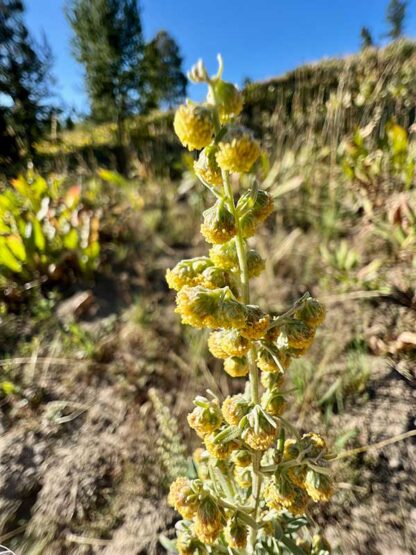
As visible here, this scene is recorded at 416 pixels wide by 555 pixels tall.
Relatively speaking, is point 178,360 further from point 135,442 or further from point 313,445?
point 313,445

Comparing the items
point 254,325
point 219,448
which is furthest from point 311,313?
point 219,448

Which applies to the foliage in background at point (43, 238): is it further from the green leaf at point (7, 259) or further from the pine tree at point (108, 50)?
the pine tree at point (108, 50)

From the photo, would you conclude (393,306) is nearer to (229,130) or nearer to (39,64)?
(229,130)

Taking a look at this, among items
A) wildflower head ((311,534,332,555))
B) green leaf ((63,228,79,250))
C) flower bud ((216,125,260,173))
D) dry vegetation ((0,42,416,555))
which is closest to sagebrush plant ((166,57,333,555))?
flower bud ((216,125,260,173))

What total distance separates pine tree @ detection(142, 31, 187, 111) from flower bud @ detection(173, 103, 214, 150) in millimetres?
14227

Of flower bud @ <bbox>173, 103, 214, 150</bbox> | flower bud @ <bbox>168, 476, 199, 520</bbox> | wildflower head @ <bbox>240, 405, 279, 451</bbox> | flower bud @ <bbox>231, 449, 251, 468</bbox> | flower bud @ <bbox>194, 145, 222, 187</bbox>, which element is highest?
flower bud @ <bbox>173, 103, 214, 150</bbox>

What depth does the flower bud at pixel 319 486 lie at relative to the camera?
0.84m

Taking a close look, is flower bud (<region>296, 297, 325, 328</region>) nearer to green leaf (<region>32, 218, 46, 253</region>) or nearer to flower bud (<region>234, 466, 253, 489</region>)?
flower bud (<region>234, 466, 253, 489</region>)

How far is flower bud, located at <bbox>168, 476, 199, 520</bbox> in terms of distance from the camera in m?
0.89

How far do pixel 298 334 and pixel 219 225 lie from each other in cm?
31

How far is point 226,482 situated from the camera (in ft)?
3.34

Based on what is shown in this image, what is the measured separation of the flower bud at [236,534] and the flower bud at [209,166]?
85cm

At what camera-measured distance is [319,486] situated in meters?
0.84

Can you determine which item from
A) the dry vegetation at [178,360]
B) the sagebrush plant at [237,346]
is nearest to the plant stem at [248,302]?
the sagebrush plant at [237,346]
